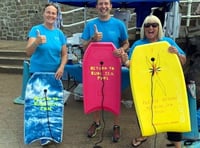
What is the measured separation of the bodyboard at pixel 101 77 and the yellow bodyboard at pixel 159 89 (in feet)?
1.42

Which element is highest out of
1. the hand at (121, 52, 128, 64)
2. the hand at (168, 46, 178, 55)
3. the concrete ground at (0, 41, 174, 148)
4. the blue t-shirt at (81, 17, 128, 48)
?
the blue t-shirt at (81, 17, 128, 48)

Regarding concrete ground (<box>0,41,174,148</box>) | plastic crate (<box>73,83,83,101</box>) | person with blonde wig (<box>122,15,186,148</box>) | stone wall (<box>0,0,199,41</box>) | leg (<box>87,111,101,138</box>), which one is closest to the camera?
person with blonde wig (<box>122,15,186,148</box>)

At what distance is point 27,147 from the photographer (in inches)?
162

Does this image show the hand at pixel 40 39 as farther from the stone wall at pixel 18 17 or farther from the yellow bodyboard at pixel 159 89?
the stone wall at pixel 18 17

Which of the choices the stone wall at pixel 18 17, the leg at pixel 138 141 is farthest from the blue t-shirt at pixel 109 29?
the stone wall at pixel 18 17

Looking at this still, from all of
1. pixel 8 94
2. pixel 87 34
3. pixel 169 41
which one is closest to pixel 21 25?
pixel 8 94

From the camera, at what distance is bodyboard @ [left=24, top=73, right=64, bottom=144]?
4.01 meters

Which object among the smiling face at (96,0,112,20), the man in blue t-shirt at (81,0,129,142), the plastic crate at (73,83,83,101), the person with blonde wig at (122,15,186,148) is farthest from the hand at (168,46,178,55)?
the plastic crate at (73,83,83,101)

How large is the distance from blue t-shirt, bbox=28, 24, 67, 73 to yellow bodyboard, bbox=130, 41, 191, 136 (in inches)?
34.8

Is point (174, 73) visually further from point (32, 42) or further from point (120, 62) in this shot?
point (32, 42)

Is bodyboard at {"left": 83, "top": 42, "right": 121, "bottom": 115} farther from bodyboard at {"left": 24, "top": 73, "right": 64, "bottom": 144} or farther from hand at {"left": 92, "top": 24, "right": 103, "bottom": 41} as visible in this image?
bodyboard at {"left": 24, "top": 73, "right": 64, "bottom": 144}

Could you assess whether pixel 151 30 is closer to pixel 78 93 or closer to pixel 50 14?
pixel 50 14

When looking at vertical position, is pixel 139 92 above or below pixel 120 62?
below

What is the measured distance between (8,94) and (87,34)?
266 centimetres
